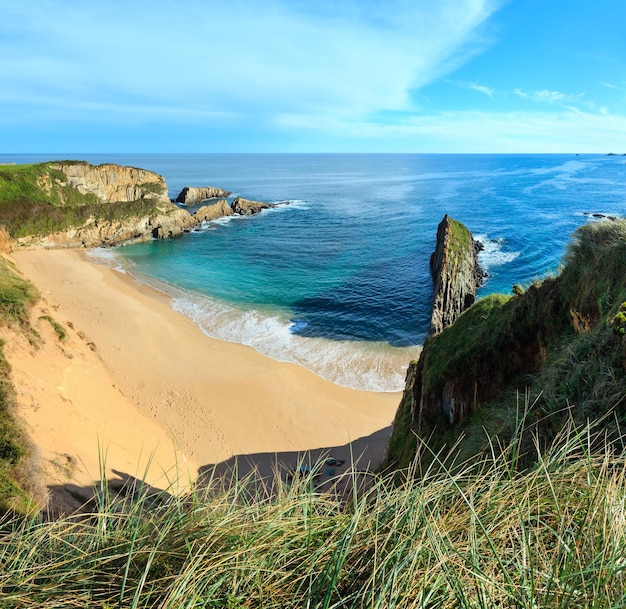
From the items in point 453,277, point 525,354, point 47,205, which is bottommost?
point 525,354

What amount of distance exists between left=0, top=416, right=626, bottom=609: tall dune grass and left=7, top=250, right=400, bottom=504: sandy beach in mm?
9411

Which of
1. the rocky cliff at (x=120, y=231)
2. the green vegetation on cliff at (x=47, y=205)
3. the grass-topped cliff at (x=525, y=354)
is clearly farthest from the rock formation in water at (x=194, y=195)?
the grass-topped cliff at (x=525, y=354)

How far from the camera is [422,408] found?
36.6ft

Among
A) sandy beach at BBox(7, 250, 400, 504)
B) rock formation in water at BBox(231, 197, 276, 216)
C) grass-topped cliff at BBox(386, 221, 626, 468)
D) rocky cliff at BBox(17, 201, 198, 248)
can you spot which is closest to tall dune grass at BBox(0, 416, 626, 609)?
grass-topped cliff at BBox(386, 221, 626, 468)

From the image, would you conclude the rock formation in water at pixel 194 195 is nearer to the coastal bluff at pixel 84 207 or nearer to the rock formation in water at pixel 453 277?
the coastal bluff at pixel 84 207

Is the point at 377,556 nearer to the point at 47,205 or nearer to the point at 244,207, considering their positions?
the point at 47,205

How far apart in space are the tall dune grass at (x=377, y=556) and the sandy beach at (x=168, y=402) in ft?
30.9

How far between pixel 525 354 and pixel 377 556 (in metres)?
8.59

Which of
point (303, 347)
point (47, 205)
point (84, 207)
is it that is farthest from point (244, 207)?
point (303, 347)

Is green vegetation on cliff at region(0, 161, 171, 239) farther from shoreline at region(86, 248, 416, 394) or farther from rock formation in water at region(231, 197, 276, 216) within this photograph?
shoreline at region(86, 248, 416, 394)

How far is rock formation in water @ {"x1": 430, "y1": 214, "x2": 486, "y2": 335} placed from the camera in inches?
1198

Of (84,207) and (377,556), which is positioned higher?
(84,207)

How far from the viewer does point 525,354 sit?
31.5ft

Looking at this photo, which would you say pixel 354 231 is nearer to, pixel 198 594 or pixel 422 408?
pixel 422 408
